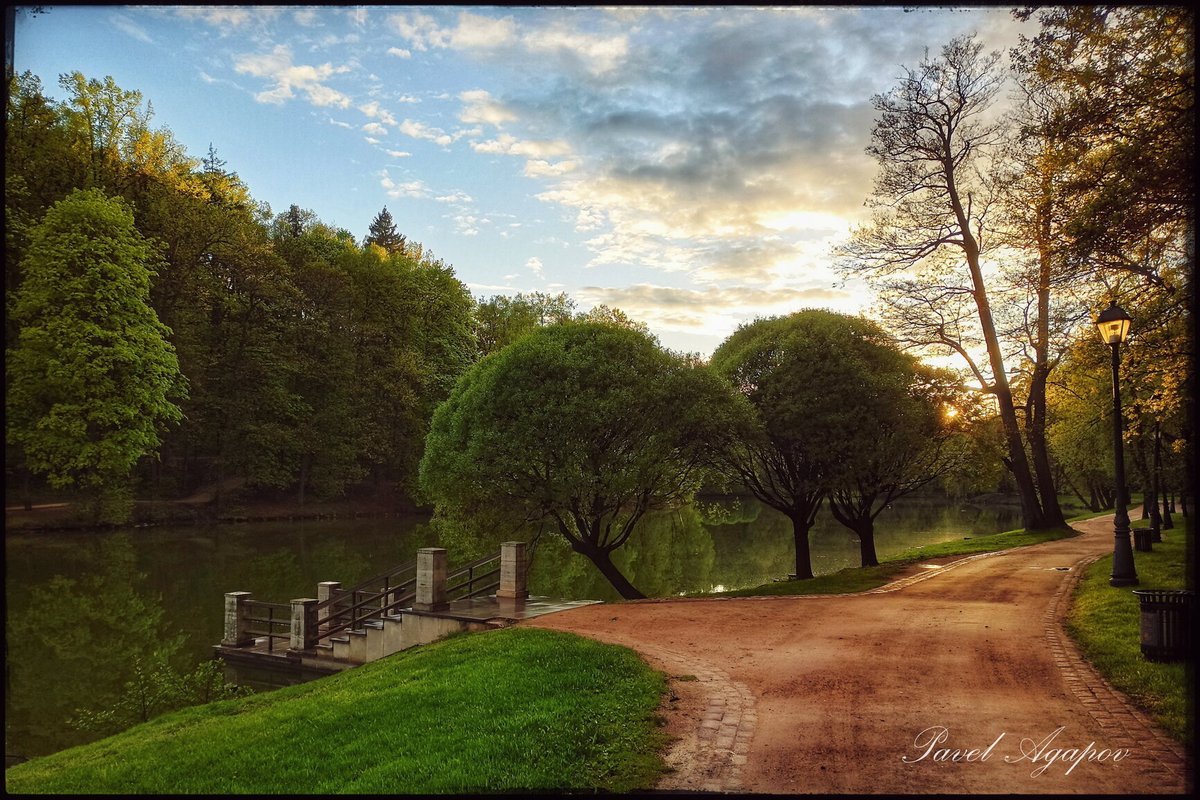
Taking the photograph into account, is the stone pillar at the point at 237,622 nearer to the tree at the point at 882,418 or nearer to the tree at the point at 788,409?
the tree at the point at 788,409

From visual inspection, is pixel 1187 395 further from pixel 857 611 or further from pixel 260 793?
→ pixel 260 793

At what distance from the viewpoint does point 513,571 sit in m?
16.6

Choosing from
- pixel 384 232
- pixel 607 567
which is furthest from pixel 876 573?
pixel 384 232

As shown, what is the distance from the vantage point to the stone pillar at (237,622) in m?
18.2

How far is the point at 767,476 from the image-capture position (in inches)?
866

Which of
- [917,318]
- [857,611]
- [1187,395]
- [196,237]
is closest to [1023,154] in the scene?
[917,318]

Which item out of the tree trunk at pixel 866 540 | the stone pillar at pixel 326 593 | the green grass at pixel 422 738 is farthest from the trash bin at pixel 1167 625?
the stone pillar at pixel 326 593

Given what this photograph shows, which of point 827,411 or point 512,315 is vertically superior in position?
point 512,315

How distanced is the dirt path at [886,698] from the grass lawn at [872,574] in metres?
2.29

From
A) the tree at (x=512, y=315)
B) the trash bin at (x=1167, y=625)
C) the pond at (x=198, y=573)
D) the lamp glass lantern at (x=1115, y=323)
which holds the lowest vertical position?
the pond at (x=198, y=573)

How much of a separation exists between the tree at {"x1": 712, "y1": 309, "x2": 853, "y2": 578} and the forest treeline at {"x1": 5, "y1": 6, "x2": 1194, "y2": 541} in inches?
46.3

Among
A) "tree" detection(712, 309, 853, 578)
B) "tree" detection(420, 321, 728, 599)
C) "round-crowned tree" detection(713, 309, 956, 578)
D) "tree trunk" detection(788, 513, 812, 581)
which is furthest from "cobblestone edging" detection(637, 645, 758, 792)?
"tree trunk" detection(788, 513, 812, 581)

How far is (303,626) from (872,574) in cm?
1447

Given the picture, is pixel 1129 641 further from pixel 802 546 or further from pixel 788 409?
pixel 802 546
